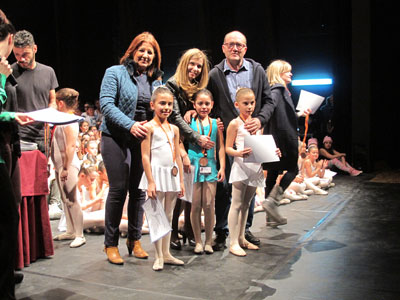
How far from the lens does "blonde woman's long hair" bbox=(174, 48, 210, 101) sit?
3715 millimetres

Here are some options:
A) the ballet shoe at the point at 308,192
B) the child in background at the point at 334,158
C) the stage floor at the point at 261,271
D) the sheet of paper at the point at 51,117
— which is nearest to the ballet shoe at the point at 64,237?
the stage floor at the point at 261,271

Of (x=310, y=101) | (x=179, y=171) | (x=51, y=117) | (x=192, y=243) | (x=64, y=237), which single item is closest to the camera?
(x=51, y=117)

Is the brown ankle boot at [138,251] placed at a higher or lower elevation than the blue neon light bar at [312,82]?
lower

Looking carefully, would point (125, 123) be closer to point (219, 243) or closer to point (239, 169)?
point (239, 169)

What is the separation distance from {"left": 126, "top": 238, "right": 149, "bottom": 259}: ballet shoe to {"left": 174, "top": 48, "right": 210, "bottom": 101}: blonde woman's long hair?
1.25 m

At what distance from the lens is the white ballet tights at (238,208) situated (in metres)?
3.71

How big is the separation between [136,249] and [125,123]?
1.05m

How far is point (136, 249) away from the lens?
3.67 metres

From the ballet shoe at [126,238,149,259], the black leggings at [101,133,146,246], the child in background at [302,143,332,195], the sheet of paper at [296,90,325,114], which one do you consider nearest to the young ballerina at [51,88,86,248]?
the ballet shoe at [126,238,149,259]

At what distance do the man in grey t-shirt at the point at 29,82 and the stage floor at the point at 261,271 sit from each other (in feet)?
3.33

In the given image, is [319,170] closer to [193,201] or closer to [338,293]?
[193,201]

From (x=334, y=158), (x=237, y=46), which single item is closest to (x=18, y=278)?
(x=237, y=46)

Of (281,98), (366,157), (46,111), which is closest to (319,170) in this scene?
(366,157)

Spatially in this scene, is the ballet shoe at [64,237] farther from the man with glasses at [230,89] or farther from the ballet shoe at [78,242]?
the man with glasses at [230,89]
